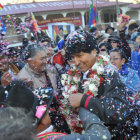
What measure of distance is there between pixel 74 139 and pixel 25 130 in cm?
39

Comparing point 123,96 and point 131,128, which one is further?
point 131,128

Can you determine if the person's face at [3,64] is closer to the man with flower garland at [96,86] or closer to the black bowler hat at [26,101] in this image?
the man with flower garland at [96,86]

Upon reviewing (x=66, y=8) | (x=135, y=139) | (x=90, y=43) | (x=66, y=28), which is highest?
(x=66, y=8)

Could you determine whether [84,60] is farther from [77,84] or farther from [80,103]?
[80,103]

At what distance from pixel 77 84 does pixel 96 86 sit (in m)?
0.26

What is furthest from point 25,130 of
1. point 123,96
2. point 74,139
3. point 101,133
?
point 123,96

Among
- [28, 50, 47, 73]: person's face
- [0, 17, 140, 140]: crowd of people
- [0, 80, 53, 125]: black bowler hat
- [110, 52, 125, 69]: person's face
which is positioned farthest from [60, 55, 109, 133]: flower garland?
[110, 52, 125, 69]: person's face

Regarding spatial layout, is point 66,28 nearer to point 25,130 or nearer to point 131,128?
point 131,128

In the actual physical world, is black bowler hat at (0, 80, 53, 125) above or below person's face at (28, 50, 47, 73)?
below

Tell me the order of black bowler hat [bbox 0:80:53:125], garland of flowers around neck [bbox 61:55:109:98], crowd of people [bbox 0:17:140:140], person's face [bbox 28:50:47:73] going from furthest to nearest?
person's face [bbox 28:50:47:73] → garland of flowers around neck [bbox 61:55:109:98] → black bowler hat [bbox 0:80:53:125] → crowd of people [bbox 0:17:140:140]

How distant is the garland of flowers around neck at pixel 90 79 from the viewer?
173cm

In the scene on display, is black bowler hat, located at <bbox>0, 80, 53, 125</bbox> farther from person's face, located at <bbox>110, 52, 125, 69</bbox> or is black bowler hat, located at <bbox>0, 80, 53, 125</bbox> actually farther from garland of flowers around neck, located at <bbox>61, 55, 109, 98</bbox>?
person's face, located at <bbox>110, 52, 125, 69</bbox>

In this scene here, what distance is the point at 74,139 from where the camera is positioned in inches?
46.0

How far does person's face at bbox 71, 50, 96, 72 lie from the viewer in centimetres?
178
